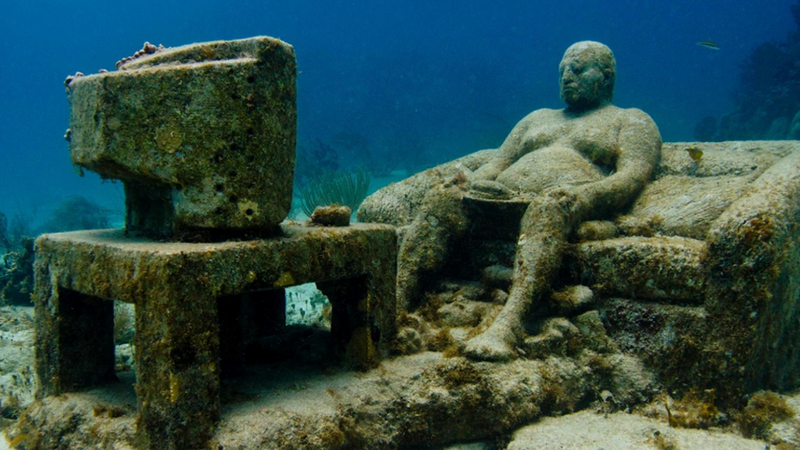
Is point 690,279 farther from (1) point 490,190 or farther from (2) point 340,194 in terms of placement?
(2) point 340,194

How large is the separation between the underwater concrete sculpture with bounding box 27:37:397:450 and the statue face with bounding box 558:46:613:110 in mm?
4001

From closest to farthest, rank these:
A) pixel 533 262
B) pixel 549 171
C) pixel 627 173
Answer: pixel 533 262 < pixel 627 173 < pixel 549 171

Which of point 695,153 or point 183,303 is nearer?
point 183,303

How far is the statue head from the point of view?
6145 mm

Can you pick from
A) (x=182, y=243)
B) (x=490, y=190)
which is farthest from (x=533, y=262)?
(x=182, y=243)

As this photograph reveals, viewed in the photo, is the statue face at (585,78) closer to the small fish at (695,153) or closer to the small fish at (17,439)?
the small fish at (695,153)

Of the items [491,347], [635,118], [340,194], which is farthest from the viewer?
[340,194]

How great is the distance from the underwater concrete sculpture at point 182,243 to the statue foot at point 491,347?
0.96 m

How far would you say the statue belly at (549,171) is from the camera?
5422mm

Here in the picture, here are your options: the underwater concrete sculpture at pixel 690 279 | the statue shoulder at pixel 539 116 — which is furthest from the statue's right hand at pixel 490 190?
the statue shoulder at pixel 539 116

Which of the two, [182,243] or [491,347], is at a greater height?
[182,243]

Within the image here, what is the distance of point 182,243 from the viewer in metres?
2.94

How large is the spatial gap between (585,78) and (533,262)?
3044mm

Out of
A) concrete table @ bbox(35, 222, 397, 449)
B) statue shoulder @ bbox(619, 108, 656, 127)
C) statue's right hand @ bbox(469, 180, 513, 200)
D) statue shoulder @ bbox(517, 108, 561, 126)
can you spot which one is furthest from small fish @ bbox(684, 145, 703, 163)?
concrete table @ bbox(35, 222, 397, 449)
